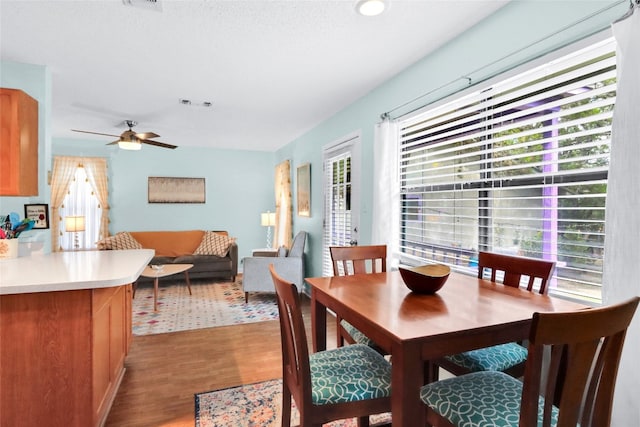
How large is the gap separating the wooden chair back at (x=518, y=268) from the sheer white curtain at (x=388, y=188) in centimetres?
96

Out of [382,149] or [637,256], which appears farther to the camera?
[382,149]

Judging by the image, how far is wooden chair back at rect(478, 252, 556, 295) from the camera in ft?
5.28

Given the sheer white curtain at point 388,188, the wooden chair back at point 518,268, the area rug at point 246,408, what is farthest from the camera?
the sheer white curtain at point 388,188

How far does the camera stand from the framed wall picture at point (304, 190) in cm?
494

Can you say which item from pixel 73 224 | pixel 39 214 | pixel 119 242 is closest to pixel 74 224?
pixel 73 224

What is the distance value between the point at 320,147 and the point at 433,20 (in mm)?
2561

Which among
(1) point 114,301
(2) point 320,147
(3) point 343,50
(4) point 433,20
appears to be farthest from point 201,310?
(4) point 433,20

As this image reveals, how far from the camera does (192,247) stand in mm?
6059

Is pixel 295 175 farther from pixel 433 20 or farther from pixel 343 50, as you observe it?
pixel 433 20

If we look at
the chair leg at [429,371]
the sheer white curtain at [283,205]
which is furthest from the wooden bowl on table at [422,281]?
the sheer white curtain at [283,205]

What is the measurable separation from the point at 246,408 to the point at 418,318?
1449 millimetres

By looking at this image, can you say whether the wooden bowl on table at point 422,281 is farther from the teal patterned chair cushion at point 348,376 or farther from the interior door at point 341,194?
the interior door at point 341,194

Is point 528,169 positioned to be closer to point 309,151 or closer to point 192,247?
point 309,151

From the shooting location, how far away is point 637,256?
123 cm
